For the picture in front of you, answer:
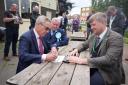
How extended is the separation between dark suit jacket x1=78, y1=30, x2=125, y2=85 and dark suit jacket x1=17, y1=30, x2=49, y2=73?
746 mm

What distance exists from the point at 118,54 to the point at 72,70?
26.2 inches

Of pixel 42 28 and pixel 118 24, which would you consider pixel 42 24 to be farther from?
pixel 118 24

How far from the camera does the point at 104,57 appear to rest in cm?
387

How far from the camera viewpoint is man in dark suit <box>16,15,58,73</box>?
13.2 ft

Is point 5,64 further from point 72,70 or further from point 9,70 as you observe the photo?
point 72,70

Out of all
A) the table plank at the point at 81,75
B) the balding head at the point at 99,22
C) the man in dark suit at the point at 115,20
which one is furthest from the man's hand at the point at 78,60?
the man in dark suit at the point at 115,20

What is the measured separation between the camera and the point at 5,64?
8383 mm

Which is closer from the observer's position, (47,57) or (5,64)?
(47,57)

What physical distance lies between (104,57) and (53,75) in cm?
83

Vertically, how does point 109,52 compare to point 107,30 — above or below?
below

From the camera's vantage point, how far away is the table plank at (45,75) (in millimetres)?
3041

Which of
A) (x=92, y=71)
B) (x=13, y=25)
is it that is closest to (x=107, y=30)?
(x=92, y=71)

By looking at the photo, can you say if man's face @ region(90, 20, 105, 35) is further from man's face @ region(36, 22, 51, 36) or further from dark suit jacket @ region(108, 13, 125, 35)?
dark suit jacket @ region(108, 13, 125, 35)

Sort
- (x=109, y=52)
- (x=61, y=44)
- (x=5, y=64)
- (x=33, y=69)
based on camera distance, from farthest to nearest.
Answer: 1. (x=5, y=64)
2. (x=61, y=44)
3. (x=109, y=52)
4. (x=33, y=69)
